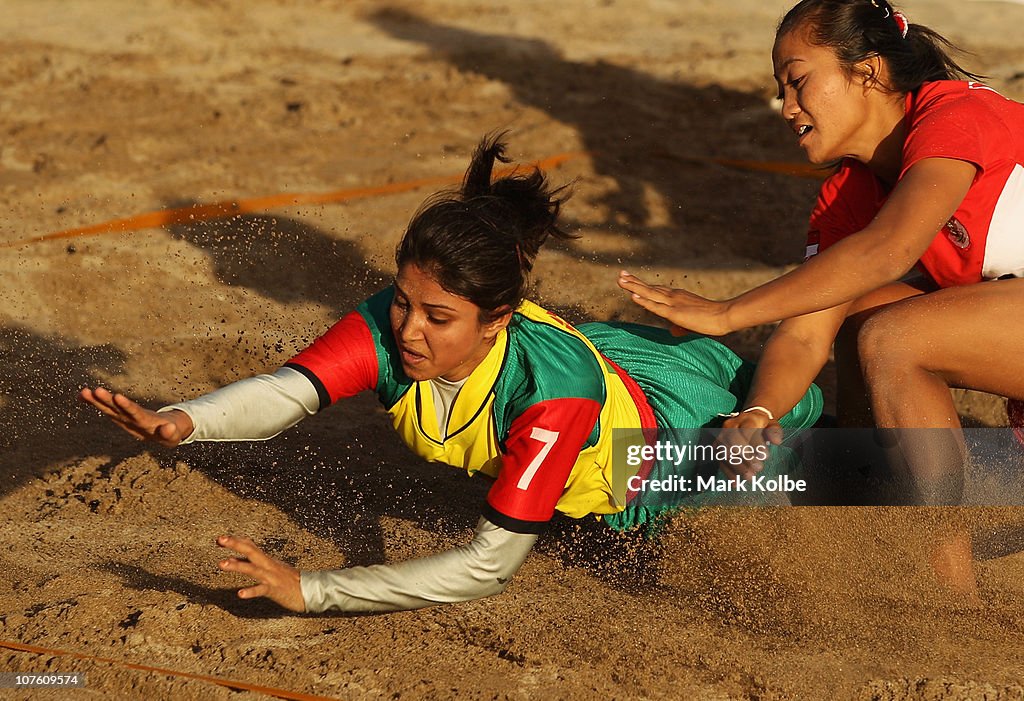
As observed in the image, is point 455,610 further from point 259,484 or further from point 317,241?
point 317,241

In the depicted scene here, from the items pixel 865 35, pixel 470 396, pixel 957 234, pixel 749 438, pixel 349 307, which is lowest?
pixel 349 307

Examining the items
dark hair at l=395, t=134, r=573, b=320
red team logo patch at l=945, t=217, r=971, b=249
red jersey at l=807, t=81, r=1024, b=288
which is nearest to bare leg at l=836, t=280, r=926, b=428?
red jersey at l=807, t=81, r=1024, b=288

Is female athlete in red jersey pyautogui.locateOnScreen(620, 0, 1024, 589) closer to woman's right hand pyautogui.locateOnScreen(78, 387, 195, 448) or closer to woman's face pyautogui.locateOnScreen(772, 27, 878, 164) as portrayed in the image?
woman's face pyautogui.locateOnScreen(772, 27, 878, 164)

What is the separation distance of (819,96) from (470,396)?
1103 mm

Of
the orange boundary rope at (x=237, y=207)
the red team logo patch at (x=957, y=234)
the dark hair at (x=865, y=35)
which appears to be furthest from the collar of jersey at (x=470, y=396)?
the orange boundary rope at (x=237, y=207)

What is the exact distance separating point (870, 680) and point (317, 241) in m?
3.32

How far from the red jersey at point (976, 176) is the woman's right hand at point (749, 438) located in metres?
0.62

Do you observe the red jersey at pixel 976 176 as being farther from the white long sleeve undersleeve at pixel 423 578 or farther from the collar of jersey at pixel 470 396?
the white long sleeve undersleeve at pixel 423 578

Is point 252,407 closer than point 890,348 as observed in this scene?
Yes

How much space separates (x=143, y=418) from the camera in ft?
7.43

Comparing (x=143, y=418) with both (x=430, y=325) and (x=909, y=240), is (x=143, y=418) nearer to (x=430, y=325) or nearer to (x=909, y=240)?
(x=430, y=325)

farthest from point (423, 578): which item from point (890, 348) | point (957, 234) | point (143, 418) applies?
point (957, 234)

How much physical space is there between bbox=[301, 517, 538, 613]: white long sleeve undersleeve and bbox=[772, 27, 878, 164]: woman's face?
3.96 ft

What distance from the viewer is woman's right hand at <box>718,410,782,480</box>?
2.76 metres
